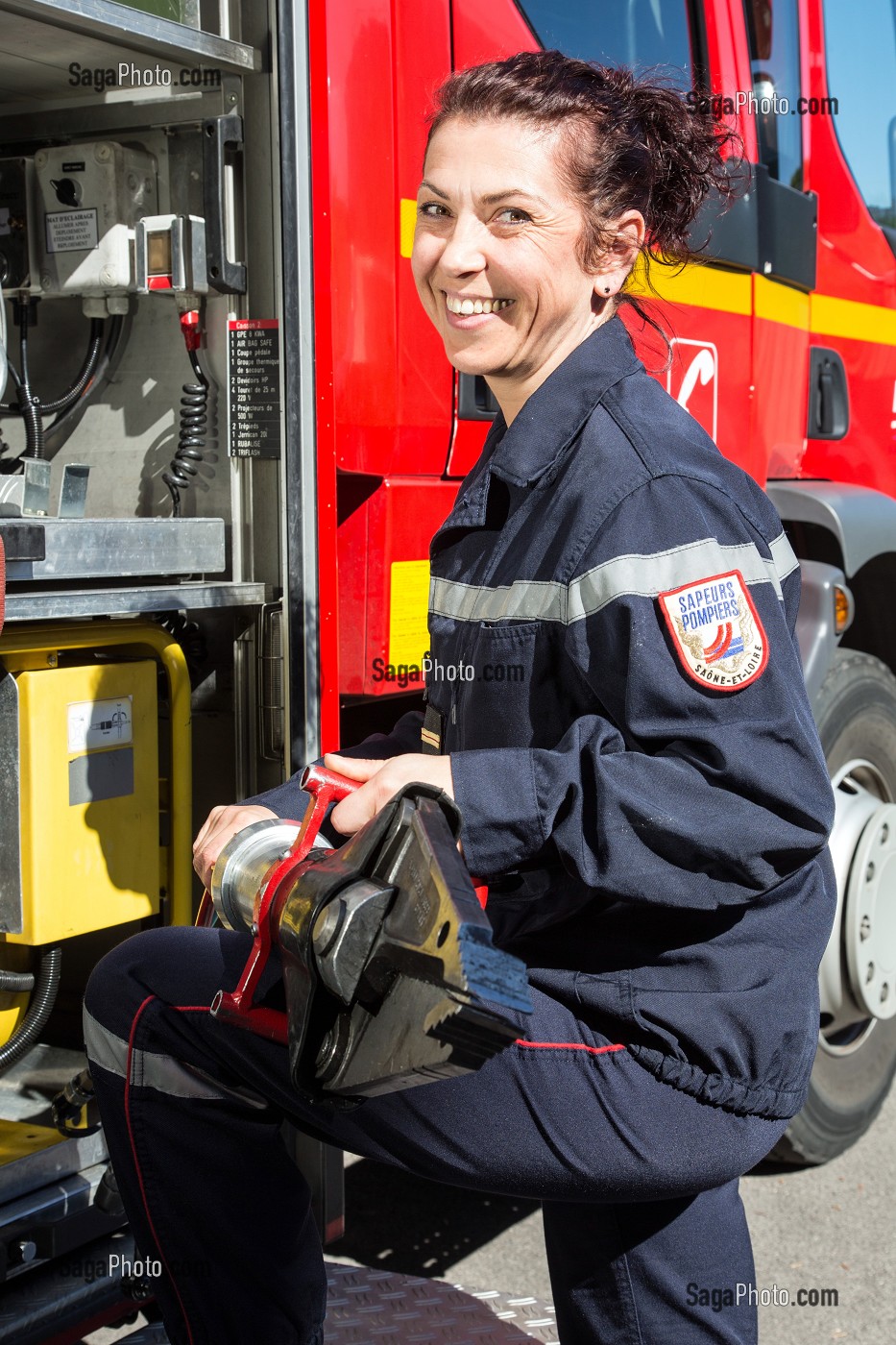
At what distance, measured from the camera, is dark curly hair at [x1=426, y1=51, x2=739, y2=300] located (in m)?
1.59

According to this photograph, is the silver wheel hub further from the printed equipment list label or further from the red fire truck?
the printed equipment list label

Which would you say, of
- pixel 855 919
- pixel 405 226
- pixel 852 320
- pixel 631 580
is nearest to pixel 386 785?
pixel 631 580

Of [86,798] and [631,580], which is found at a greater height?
[631,580]

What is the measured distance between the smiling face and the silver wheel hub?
5.68 feet

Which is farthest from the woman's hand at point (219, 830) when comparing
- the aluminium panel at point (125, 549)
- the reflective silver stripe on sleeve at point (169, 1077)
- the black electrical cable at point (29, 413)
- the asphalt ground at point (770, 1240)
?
the asphalt ground at point (770, 1240)

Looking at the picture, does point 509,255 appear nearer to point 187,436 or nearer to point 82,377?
point 187,436

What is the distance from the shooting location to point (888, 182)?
12.3ft

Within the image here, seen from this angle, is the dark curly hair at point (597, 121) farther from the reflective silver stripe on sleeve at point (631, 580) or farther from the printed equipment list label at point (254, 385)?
the printed equipment list label at point (254, 385)

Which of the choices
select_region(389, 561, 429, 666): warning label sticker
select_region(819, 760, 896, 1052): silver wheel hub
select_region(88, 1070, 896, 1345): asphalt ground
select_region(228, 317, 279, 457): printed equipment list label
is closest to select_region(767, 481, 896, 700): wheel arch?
select_region(819, 760, 896, 1052): silver wheel hub

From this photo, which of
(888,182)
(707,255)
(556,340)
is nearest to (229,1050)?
(556,340)

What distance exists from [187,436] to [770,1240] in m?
2.00

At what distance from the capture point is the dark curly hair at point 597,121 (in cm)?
159

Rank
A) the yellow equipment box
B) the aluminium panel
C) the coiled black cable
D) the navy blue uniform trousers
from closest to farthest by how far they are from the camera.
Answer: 1. the navy blue uniform trousers
2. the aluminium panel
3. the yellow equipment box
4. the coiled black cable

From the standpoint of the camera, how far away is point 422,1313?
2139 mm
